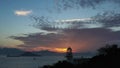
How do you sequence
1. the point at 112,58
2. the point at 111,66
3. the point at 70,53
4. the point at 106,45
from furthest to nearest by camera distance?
the point at 106,45
the point at 70,53
the point at 112,58
the point at 111,66

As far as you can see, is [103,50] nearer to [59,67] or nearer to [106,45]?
[106,45]

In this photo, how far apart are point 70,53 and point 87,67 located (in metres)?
18.8

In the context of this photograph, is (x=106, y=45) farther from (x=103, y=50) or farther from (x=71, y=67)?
(x=71, y=67)

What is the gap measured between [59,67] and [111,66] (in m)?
15.2

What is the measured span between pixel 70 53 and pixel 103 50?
8.51m

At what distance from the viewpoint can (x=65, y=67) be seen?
→ 57094 millimetres

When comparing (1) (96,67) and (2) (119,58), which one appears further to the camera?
(2) (119,58)

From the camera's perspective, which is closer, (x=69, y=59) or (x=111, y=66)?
(x=111, y=66)

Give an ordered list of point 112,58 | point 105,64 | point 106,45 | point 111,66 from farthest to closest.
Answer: point 106,45 < point 112,58 < point 105,64 < point 111,66

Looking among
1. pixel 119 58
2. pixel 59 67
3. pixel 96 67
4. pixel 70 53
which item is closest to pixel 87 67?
pixel 96 67

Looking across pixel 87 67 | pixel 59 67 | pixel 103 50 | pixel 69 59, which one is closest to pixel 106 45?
pixel 103 50

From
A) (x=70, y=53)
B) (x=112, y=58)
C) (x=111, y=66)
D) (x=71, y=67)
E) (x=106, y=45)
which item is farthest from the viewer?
(x=106, y=45)

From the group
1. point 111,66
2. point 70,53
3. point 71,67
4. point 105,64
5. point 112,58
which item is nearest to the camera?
point 111,66

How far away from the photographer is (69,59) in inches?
2739
